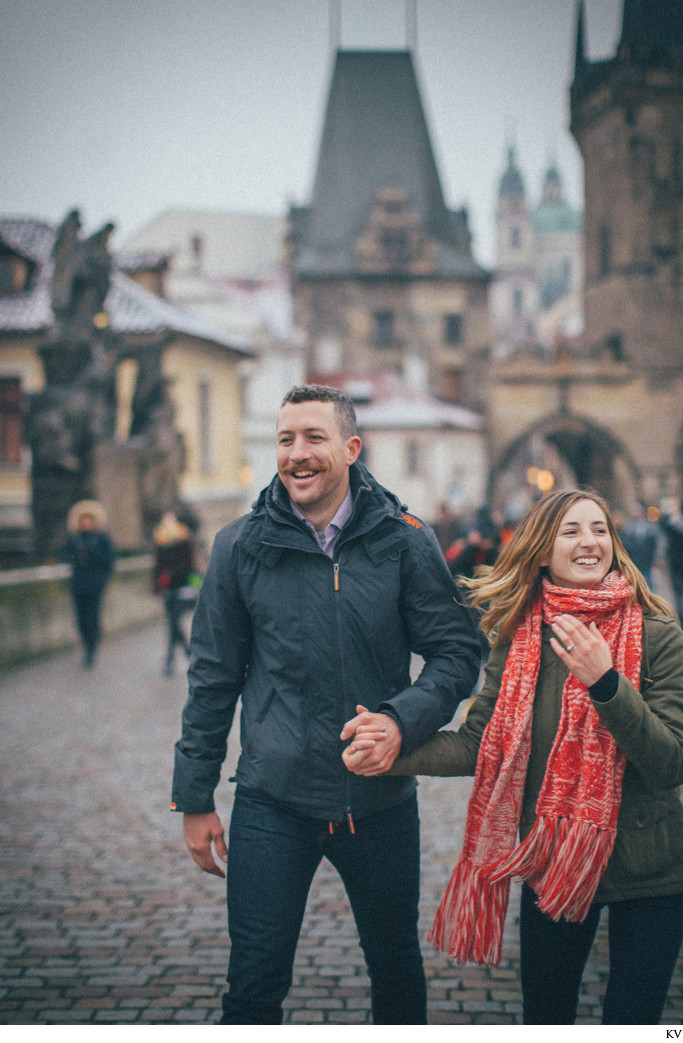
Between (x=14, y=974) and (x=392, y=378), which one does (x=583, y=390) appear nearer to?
(x=392, y=378)

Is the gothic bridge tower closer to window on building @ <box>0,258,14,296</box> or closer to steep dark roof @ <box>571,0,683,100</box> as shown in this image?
window on building @ <box>0,258,14,296</box>

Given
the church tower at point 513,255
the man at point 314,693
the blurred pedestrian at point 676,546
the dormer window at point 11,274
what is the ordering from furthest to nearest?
the church tower at point 513,255
the dormer window at point 11,274
the blurred pedestrian at point 676,546
the man at point 314,693

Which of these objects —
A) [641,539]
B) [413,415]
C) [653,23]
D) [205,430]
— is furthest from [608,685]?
[413,415]

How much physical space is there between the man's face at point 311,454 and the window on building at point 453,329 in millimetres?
42367

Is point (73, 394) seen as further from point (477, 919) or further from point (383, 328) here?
point (383, 328)

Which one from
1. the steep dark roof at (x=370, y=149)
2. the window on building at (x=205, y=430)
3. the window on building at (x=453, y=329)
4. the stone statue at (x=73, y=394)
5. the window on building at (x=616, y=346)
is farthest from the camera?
the steep dark roof at (x=370, y=149)

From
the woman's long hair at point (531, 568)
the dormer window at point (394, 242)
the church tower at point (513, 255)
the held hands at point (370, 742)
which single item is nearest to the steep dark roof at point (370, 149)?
the dormer window at point (394, 242)

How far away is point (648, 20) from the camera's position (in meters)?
3.60

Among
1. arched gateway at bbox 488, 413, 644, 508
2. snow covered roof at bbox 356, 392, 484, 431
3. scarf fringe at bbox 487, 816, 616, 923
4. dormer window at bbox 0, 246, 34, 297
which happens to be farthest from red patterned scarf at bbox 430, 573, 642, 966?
arched gateway at bbox 488, 413, 644, 508

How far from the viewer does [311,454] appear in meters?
2.59

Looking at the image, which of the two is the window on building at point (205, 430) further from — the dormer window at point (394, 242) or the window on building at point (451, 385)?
the dormer window at point (394, 242)

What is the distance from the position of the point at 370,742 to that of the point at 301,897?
18.4 inches

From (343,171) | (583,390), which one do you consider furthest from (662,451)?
(343,171)

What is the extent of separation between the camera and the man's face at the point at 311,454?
8.50 feet
